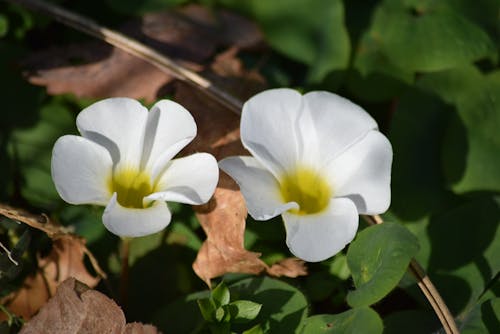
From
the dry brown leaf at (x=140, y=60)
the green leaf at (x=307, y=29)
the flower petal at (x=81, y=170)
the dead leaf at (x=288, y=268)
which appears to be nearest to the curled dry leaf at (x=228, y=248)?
the dead leaf at (x=288, y=268)

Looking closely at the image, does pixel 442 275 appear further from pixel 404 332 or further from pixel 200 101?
pixel 200 101

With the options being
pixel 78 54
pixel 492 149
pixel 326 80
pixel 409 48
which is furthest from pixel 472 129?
pixel 78 54

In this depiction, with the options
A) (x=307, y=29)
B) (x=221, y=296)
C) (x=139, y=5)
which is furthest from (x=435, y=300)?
(x=139, y=5)

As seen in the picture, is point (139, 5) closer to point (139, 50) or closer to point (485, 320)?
point (139, 50)

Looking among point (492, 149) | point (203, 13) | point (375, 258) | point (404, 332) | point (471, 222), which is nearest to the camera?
point (375, 258)

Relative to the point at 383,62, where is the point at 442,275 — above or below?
below

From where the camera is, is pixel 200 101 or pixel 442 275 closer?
pixel 442 275

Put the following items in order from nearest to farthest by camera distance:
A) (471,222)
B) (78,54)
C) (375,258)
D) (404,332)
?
(375,258) < (404,332) < (471,222) < (78,54)
